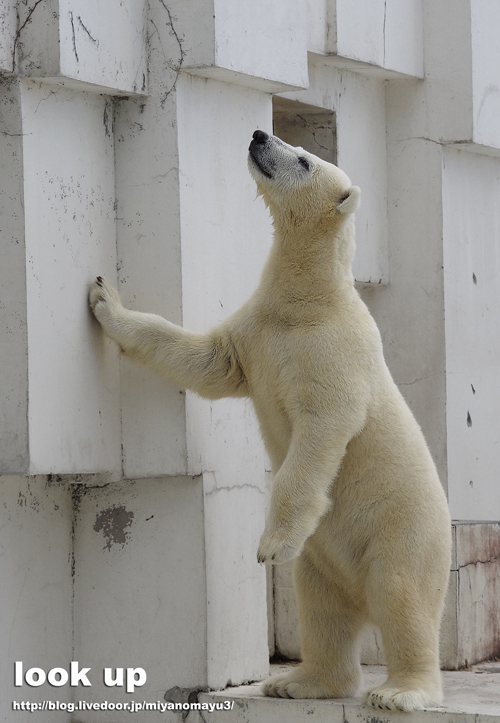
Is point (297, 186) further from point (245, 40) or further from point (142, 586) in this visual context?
point (142, 586)

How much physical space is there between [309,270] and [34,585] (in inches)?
65.2

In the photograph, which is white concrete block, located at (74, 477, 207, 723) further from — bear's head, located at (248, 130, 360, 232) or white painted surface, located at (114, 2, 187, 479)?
bear's head, located at (248, 130, 360, 232)

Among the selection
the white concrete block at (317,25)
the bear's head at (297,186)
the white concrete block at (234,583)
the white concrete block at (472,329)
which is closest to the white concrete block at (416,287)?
the white concrete block at (472,329)

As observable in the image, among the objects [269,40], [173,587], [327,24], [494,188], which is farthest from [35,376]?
[494,188]

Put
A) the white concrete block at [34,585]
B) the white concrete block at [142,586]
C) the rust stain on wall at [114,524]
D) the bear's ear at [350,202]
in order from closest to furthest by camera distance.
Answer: the bear's ear at [350,202] → the white concrete block at [34,585] → the white concrete block at [142,586] → the rust stain on wall at [114,524]

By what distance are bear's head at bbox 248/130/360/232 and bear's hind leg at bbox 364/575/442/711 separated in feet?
4.55

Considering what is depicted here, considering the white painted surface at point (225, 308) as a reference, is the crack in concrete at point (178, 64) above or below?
above

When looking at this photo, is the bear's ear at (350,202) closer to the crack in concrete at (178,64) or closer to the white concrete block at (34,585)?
the crack in concrete at (178,64)

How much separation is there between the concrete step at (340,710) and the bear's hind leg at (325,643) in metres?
0.06

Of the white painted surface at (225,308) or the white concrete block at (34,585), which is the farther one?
the white painted surface at (225,308)

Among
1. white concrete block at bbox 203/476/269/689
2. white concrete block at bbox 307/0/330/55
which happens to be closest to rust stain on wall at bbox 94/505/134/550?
white concrete block at bbox 203/476/269/689

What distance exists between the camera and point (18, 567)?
4.53 m

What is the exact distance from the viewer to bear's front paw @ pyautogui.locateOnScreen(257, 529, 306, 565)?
408 cm

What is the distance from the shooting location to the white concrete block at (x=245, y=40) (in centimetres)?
460
